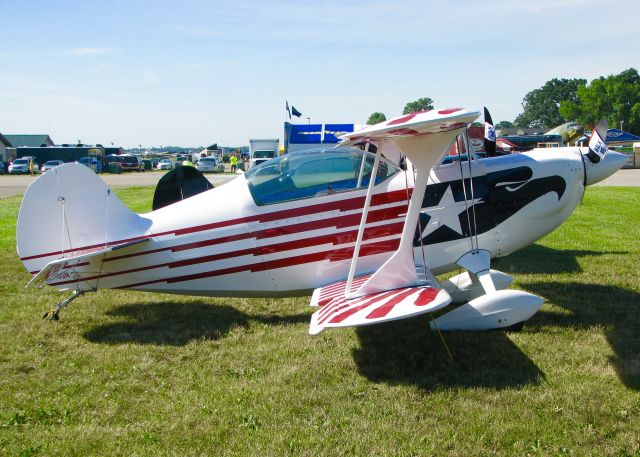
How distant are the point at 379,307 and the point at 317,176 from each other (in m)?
1.63

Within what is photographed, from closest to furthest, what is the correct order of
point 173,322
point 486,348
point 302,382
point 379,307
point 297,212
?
point 302,382 → point 379,307 → point 486,348 → point 297,212 → point 173,322

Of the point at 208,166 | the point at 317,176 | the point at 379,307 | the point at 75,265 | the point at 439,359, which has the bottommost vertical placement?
the point at 439,359

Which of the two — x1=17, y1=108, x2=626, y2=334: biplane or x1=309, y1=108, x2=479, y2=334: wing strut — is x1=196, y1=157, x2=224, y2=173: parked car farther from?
x1=309, y1=108, x2=479, y2=334: wing strut

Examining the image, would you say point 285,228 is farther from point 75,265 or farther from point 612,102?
point 612,102

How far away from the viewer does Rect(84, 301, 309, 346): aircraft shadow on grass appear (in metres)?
5.58

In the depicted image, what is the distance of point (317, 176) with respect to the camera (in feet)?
18.2

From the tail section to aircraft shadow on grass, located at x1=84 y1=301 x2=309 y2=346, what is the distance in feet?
2.98

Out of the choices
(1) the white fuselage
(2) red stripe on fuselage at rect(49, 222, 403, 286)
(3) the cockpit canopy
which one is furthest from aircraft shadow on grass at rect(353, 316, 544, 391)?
(3) the cockpit canopy

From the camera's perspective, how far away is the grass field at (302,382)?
3486mm

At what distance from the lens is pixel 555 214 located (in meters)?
6.04

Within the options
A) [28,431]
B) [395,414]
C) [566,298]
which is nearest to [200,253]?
[28,431]

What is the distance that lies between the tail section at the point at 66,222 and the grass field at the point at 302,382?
0.87 m

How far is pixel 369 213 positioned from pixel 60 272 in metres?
3.14

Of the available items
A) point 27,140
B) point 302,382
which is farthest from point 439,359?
point 27,140
